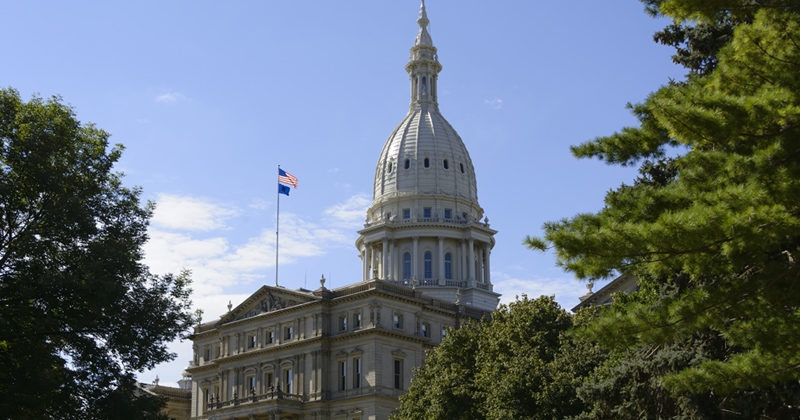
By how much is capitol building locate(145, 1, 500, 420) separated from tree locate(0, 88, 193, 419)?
66.0 feet

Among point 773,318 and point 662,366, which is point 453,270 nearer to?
point 662,366

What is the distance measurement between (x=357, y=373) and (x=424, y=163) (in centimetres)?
3894

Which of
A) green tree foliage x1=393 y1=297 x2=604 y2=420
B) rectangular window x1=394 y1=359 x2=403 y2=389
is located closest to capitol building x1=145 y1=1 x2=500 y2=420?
rectangular window x1=394 y1=359 x2=403 y2=389

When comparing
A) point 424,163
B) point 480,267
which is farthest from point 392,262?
point 424,163

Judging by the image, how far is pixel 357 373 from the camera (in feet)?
249

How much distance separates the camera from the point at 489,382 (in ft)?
159

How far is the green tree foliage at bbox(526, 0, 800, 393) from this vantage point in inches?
685

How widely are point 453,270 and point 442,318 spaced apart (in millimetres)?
21486

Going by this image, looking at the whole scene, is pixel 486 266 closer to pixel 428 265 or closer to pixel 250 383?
pixel 428 265

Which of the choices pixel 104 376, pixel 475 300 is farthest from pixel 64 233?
pixel 475 300

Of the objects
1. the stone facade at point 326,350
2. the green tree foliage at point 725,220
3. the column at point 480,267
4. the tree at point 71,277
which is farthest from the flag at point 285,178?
the green tree foliage at point 725,220

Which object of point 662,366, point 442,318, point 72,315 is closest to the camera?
point 662,366

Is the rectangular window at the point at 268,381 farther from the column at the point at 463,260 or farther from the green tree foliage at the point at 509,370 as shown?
the column at the point at 463,260

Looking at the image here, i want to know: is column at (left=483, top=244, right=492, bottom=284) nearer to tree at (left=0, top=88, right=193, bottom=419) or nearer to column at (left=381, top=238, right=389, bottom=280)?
column at (left=381, top=238, right=389, bottom=280)
